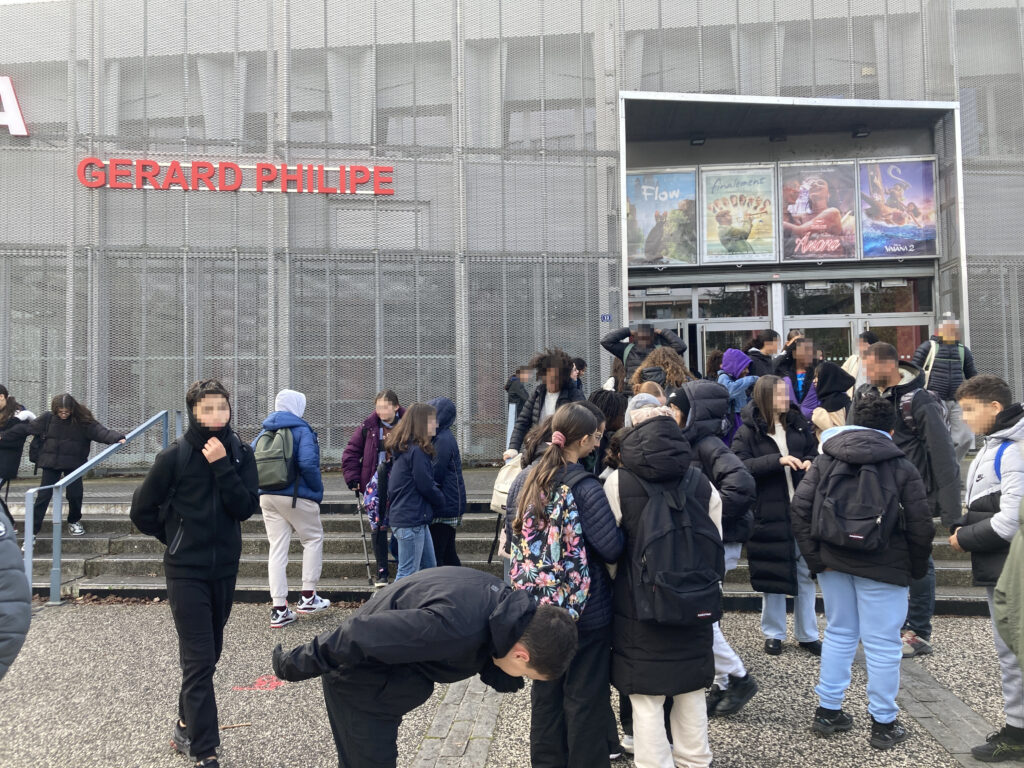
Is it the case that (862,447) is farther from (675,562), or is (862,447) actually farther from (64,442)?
(64,442)

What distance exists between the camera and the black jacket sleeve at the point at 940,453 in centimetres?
510

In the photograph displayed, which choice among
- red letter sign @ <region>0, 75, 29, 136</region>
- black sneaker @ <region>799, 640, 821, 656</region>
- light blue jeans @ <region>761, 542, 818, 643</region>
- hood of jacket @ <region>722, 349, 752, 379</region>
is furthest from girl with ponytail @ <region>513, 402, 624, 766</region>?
red letter sign @ <region>0, 75, 29, 136</region>

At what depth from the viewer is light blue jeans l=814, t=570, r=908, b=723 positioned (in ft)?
12.8

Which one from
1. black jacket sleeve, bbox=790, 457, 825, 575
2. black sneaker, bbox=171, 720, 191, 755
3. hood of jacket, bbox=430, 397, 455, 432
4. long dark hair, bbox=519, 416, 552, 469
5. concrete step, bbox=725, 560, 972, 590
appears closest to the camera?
long dark hair, bbox=519, 416, 552, 469

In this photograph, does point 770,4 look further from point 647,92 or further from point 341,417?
point 341,417

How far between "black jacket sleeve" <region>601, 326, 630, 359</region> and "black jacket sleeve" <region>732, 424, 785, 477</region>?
2.29 m

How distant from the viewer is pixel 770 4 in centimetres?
1237

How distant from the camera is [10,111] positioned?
12.0m

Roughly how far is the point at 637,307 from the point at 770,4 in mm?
5400

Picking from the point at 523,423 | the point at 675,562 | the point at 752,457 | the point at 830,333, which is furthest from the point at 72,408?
the point at 830,333

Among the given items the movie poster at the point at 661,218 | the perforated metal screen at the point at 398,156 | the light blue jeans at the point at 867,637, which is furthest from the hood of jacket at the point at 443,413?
the movie poster at the point at 661,218

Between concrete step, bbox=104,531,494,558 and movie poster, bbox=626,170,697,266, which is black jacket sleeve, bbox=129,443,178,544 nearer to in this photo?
concrete step, bbox=104,531,494,558

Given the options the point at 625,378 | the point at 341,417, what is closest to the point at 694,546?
the point at 625,378

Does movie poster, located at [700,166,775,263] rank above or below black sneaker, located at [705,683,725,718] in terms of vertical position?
above
